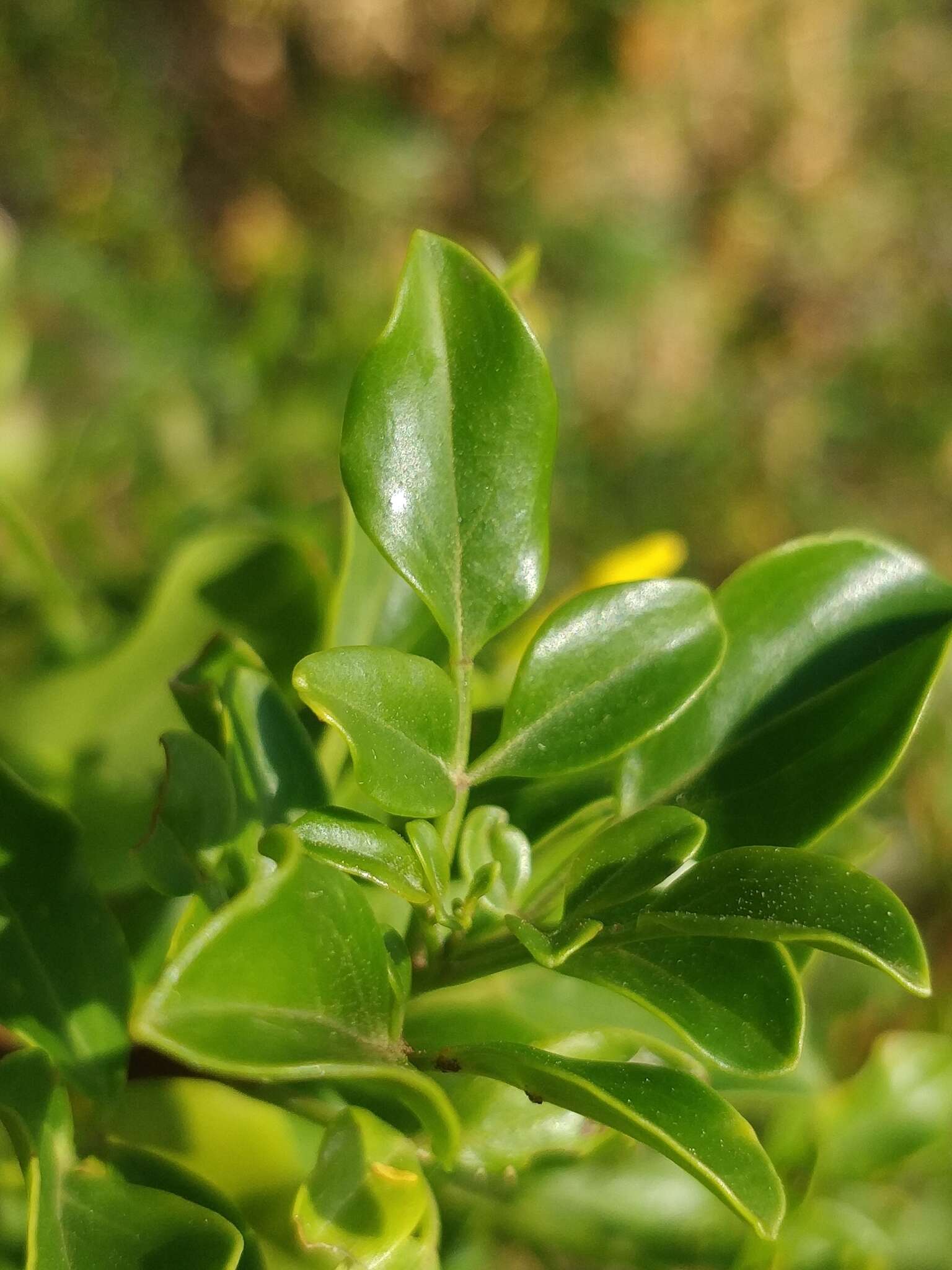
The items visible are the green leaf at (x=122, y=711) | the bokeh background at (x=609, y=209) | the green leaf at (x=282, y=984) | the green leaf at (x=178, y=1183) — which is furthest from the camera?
the bokeh background at (x=609, y=209)

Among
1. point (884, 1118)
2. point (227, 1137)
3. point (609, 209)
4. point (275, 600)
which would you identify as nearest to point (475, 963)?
point (227, 1137)

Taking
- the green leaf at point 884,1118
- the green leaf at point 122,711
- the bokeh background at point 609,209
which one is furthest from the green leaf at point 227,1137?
the bokeh background at point 609,209

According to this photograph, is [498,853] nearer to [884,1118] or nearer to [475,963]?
[475,963]

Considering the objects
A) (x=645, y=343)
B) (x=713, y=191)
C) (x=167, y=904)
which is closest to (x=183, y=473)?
(x=167, y=904)

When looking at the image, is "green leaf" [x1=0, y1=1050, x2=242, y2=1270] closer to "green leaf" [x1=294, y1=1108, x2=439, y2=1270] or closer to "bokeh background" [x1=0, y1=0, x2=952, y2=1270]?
"green leaf" [x1=294, y1=1108, x2=439, y2=1270]

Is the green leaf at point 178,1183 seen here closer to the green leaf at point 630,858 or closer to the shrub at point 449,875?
the shrub at point 449,875

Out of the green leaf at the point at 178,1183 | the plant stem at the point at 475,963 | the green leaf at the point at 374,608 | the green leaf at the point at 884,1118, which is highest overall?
the green leaf at the point at 374,608
